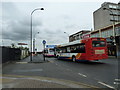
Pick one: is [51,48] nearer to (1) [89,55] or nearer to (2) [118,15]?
(1) [89,55]

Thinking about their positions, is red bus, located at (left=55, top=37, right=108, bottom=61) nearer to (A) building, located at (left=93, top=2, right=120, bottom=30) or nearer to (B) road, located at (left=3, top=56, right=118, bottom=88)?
(B) road, located at (left=3, top=56, right=118, bottom=88)

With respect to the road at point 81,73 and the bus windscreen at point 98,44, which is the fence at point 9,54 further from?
the bus windscreen at point 98,44

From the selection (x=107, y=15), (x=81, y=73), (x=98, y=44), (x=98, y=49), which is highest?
(x=107, y=15)

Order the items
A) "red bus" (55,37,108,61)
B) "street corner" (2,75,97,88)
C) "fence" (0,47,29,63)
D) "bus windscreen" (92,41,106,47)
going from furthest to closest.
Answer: "fence" (0,47,29,63), "bus windscreen" (92,41,106,47), "red bus" (55,37,108,61), "street corner" (2,75,97,88)

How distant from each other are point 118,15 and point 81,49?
6199 centimetres

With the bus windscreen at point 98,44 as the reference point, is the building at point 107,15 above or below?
above

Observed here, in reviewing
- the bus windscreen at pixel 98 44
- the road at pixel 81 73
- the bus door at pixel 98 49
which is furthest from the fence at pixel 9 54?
the bus windscreen at pixel 98 44

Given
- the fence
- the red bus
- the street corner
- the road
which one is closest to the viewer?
the street corner

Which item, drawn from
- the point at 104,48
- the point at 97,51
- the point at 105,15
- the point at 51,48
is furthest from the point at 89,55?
the point at 105,15

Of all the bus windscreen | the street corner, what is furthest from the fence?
the bus windscreen

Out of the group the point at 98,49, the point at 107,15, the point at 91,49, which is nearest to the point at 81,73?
the point at 91,49

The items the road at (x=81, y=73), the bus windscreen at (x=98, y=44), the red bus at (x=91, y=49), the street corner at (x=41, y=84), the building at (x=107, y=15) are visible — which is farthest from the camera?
the building at (x=107, y=15)

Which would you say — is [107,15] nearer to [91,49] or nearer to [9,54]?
[91,49]

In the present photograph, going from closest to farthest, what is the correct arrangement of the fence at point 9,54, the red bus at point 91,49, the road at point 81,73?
1. the road at point 81,73
2. the red bus at point 91,49
3. the fence at point 9,54
